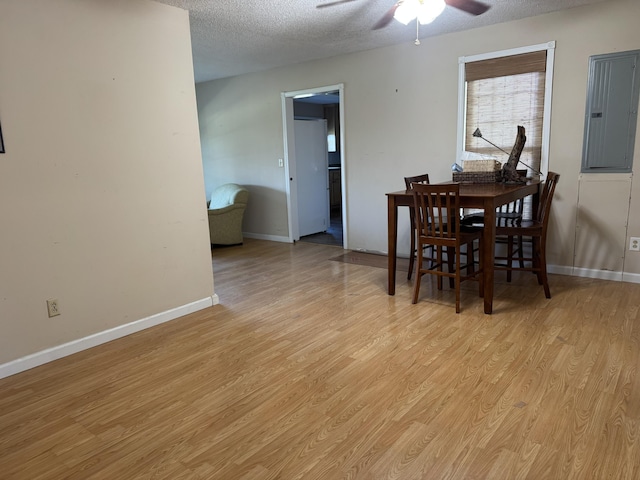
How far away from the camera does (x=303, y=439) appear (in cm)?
186

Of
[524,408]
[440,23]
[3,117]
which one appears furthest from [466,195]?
[3,117]

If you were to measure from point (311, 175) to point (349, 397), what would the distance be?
15.4ft

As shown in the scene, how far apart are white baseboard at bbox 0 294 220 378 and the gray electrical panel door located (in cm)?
348

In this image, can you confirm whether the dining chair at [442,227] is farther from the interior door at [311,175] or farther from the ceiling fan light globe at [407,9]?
the interior door at [311,175]

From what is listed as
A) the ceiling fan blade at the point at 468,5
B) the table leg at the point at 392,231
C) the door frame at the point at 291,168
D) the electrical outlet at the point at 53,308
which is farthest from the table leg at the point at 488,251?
the electrical outlet at the point at 53,308

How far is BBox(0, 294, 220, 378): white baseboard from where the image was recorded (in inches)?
100

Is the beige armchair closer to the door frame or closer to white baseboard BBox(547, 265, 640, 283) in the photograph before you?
the door frame

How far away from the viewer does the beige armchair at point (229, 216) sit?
19.0 ft

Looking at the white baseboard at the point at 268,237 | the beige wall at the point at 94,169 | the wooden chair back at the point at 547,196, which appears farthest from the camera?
the white baseboard at the point at 268,237

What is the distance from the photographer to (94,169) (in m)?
2.81

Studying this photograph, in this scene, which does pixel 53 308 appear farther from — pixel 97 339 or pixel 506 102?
pixel 506 102

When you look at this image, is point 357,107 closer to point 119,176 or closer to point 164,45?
point 164,45

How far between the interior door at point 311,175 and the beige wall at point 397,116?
1.29ft

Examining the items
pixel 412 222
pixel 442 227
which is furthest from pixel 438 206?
pixel 412 222
